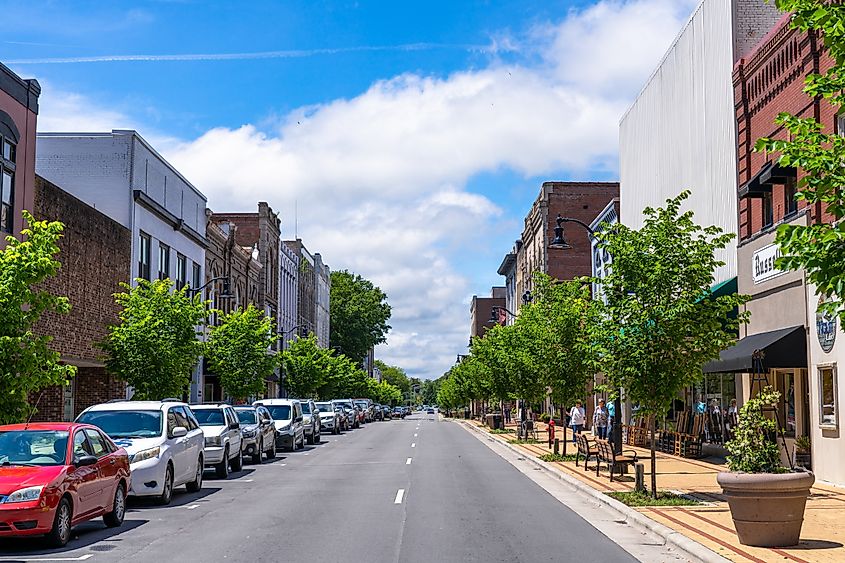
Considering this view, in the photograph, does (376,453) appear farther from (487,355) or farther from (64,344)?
(487,355)

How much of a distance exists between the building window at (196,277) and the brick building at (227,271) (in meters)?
1.71

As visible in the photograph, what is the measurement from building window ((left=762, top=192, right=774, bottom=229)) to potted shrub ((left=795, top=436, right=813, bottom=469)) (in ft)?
17.8

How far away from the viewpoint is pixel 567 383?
94.6 ft

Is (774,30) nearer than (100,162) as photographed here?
Yes

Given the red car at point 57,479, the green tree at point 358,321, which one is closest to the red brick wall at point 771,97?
the red car at point 57,479

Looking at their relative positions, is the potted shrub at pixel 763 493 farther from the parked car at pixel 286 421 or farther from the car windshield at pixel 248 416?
the parked car at pixel 286 421

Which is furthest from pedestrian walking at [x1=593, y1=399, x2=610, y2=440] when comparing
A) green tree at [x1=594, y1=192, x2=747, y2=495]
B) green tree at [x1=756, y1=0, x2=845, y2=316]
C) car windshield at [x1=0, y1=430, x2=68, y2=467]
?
green tree at [x1=756, y1=0, x2=845, y2=316]

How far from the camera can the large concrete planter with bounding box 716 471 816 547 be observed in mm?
11812

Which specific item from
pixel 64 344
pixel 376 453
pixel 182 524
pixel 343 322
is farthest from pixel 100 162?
pixel 343 322

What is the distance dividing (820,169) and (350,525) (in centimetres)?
892

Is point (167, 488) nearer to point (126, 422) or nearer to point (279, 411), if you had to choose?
point (126, 422)

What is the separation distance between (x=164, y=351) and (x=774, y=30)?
1864 centimetres

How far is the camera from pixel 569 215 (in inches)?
2803

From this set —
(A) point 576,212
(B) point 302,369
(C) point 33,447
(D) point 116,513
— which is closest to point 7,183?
(D) point 116,513
